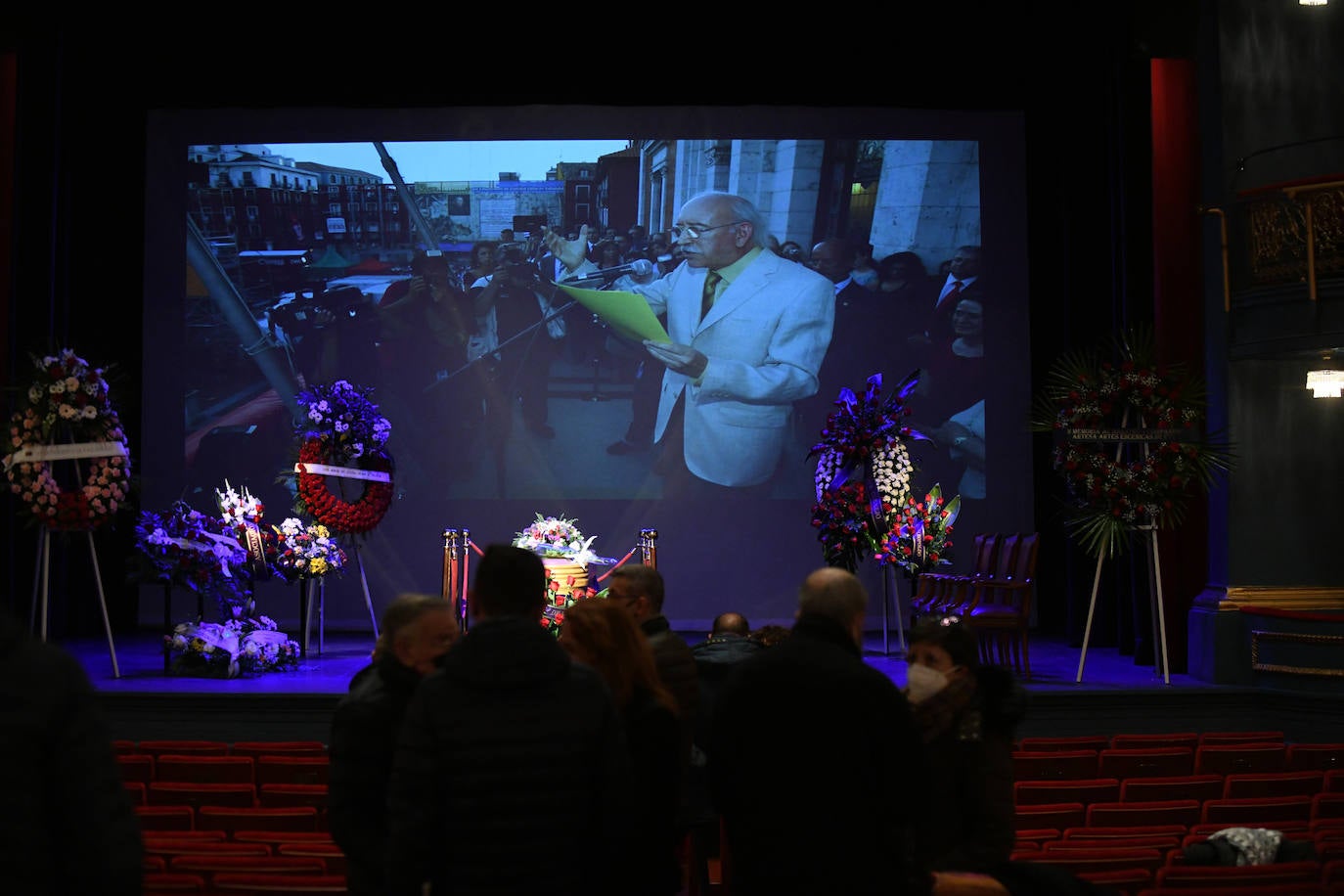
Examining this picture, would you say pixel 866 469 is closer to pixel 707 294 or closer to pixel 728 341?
pixel 728 341

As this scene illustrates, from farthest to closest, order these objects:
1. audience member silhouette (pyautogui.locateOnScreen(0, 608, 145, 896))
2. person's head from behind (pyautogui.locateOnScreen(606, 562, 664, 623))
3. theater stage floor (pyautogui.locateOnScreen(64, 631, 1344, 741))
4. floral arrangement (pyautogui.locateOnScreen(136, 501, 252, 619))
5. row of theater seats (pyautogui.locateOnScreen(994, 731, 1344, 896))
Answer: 1. floral arrangement (pyautogui.locateOnScreen(136, 501, 252, 619))
2. theater stage floor (pyautogui.locateOnScreen(64, 631, 1344, 741))
3. person's head from behind (pyautogui.locateOnScreen(606, 562, 664, 623))
4. row of theater seats (pyautogui.locateOnScreen(994, 731, 1344, 896))
5. audience member silhouette (pyautogui.locateOnScreen(0, 608, 145, 896))

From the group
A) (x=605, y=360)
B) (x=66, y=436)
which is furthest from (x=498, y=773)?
(x=605, y=360)

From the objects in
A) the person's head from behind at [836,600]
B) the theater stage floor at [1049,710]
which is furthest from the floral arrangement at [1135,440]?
the person's head from behind at [836,600]

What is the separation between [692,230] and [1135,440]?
5.43m

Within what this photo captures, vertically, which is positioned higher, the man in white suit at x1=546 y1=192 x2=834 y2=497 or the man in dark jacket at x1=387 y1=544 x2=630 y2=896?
the man in white suit at x1=546 y1=192 x2=834 y2=497

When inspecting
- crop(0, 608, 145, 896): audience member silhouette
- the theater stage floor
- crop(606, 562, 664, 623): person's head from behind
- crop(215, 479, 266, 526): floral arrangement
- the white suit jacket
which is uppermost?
the white suit jacket

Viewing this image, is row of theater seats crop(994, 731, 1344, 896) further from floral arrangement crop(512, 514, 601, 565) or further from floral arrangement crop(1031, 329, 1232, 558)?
floral arrangement crop(512, 514, 601, 565)

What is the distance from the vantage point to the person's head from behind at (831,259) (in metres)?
12.6

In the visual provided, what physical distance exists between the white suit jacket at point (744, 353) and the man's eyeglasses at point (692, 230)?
28 centimetres

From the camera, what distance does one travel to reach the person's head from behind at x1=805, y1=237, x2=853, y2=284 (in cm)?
1259

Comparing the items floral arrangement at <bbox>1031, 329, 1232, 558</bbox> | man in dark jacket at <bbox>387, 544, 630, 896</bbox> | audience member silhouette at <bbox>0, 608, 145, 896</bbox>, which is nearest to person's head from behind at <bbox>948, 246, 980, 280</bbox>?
floral arrangement at <bbox>1031, 329, 1232, 558</bbox>

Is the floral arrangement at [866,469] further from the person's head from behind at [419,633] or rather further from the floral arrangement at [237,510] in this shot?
the person's head from behind at [419,633]

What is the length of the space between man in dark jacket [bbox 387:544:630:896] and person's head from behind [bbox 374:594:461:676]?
33 cm

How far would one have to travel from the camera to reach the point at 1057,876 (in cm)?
289
